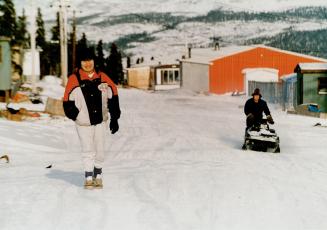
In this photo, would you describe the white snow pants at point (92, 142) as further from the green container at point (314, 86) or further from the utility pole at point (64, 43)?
the utility pole at point (64, 43)

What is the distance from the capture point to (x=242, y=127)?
831 inches

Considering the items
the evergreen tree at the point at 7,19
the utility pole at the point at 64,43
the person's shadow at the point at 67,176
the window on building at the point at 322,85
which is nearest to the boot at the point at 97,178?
the person's shadow at the point at 67,176

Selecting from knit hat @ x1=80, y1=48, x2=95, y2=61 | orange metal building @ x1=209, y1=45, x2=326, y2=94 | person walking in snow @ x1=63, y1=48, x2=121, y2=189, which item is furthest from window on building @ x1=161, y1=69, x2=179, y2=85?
knit hat @ x1=80, y1=48, x2=95, y2=61

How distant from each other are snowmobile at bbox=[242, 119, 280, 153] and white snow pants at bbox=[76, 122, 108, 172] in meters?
7.04

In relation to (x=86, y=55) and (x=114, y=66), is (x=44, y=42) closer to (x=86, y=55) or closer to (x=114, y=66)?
(x=114, y=66)

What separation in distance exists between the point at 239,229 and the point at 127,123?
16.1 meters

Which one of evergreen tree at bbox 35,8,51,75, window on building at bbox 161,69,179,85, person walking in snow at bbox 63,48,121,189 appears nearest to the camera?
person walking in snow at bbox 63,48,121,189

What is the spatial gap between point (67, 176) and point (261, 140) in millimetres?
6209

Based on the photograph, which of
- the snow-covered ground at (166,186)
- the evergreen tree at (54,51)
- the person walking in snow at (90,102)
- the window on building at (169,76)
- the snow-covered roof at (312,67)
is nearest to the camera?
the snow-covered ground at (166,186)

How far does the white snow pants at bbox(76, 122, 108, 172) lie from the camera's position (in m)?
7.40

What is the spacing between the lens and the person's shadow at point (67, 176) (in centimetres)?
852

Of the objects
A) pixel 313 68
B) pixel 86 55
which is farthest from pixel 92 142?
pixel 313 68

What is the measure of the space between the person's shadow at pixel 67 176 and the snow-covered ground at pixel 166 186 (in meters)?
0.01

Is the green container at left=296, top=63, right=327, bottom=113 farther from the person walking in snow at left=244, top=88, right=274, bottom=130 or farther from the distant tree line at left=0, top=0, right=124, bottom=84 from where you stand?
the distant tree line at left=0, top=0, right=124, bottom=84
